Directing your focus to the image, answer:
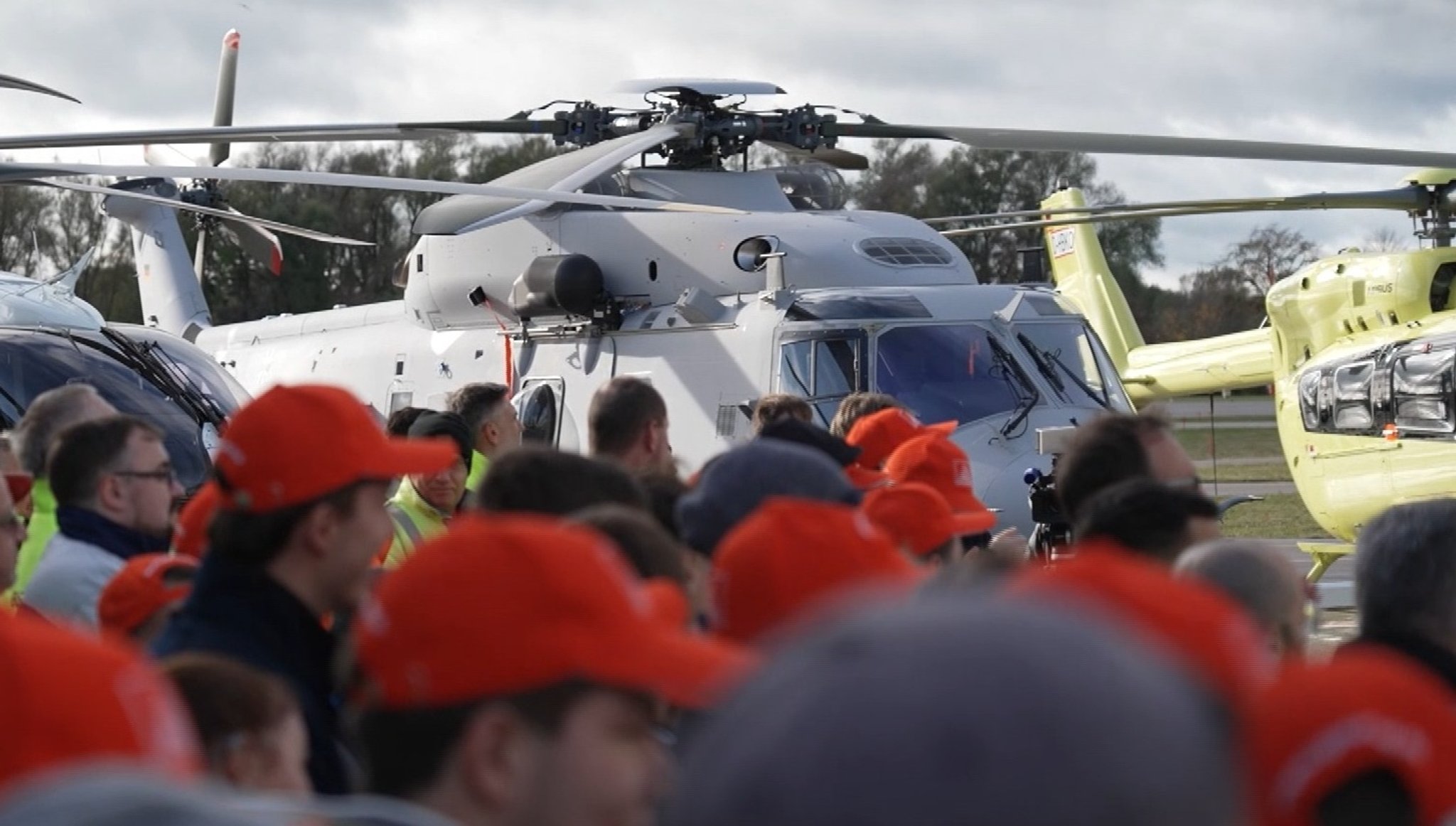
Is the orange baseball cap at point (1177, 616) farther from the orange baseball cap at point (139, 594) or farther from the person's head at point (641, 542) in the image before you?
the orange baseball cap at point (139, 594)

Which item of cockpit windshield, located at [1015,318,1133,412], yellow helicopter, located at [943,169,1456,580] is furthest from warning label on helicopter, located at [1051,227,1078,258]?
cockpit windshield, located at [1015,318,1133,412]

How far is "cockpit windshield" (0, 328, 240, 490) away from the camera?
9031mm

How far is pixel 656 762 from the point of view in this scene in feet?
6.14

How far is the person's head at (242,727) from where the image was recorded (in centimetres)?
223

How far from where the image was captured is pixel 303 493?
3.08m

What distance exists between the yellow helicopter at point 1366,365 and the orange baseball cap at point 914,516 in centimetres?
859

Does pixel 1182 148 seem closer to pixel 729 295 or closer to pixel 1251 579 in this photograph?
pixel 729 295

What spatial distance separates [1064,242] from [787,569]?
22530 mm

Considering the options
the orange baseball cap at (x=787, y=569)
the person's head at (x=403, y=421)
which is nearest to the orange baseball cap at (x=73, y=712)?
the orange baseball cap at (x=787, y=569)

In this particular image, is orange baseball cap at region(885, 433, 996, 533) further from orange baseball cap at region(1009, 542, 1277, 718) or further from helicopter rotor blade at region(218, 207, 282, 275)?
helicopter rotor blade at region(218, 207, 282, 275)

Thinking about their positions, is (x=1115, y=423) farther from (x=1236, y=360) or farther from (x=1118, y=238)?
(x=1118, y=238)

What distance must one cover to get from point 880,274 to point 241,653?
911cm

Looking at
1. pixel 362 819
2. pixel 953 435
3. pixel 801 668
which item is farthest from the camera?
pixel 953 435

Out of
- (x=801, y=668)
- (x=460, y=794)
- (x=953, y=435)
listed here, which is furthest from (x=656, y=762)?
(x=953, y=435)
